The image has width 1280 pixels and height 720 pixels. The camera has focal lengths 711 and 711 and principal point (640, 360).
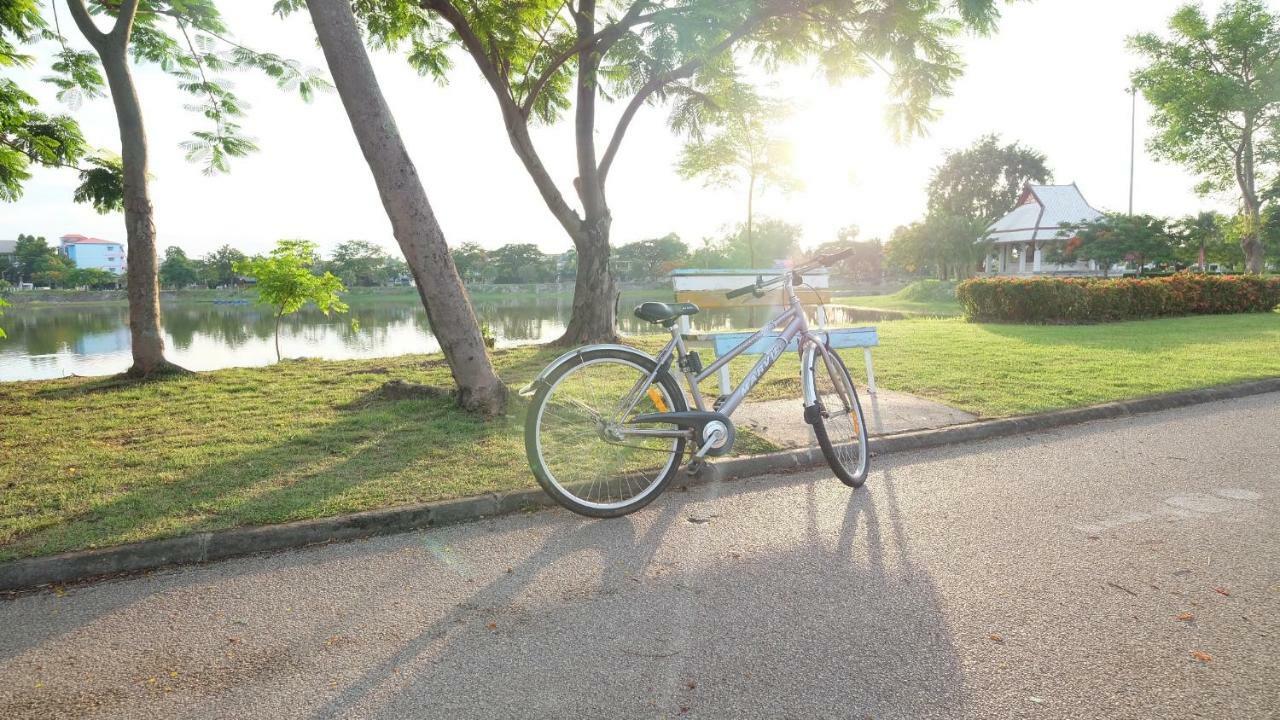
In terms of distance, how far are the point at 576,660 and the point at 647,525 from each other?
1316mm

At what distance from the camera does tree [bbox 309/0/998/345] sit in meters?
8.75

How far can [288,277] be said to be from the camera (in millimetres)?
14188

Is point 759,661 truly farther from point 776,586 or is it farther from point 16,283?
point 16,283

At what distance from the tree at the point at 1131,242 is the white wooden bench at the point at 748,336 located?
112 ft

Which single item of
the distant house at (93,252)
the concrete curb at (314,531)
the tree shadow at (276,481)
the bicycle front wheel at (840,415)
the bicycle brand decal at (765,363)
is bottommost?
the concrete curb at (314,531)

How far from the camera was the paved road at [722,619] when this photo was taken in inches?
81.4

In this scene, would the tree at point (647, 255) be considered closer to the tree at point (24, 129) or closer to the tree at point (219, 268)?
the tree at point (219, 268)

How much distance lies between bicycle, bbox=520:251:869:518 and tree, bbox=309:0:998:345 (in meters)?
4.98

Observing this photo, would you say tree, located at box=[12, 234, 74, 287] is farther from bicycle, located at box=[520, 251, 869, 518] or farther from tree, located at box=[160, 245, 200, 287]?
bicycle, located at box=[520, 251, 869, 518]

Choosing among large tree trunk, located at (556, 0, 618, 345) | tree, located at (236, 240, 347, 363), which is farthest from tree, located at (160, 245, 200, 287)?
large tree trunk, located at (556, 0, 618, 345)

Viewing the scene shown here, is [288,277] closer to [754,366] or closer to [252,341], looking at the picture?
[252,341]

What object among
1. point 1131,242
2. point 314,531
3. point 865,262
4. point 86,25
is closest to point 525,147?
point 86,25

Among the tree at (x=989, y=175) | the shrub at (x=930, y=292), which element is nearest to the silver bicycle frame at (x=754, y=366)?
the shrub at (x=930, y=292)

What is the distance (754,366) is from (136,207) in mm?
8583
